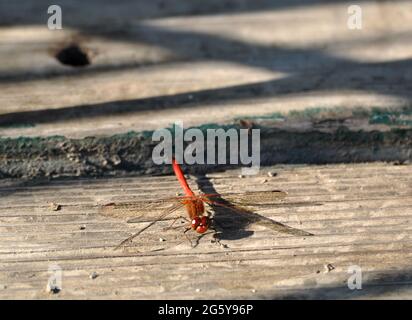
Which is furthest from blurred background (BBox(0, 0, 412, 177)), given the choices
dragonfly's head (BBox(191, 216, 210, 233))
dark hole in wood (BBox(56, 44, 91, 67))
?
dragonfly's head (BBox(191, 216, 210, 233))

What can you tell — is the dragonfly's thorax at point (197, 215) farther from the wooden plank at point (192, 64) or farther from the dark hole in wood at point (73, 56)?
the dark hole in wood at point (73, 56)

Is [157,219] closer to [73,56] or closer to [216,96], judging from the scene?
[216,96]

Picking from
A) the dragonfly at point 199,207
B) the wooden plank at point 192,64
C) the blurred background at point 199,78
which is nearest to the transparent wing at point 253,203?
the dragonfly at point 199,207

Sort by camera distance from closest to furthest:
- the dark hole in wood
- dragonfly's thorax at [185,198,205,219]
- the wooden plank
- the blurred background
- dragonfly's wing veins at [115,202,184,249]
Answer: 1. dragonfly's wing veins at [115,202,184,249]
2. dragonfly's thorax at [185,198,205,219]
3. the blurred background
4. the wooden plank
5. the dark hole in wood

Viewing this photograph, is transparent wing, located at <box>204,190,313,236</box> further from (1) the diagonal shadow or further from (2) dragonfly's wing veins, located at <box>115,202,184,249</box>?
(1) the diagonal shadow
